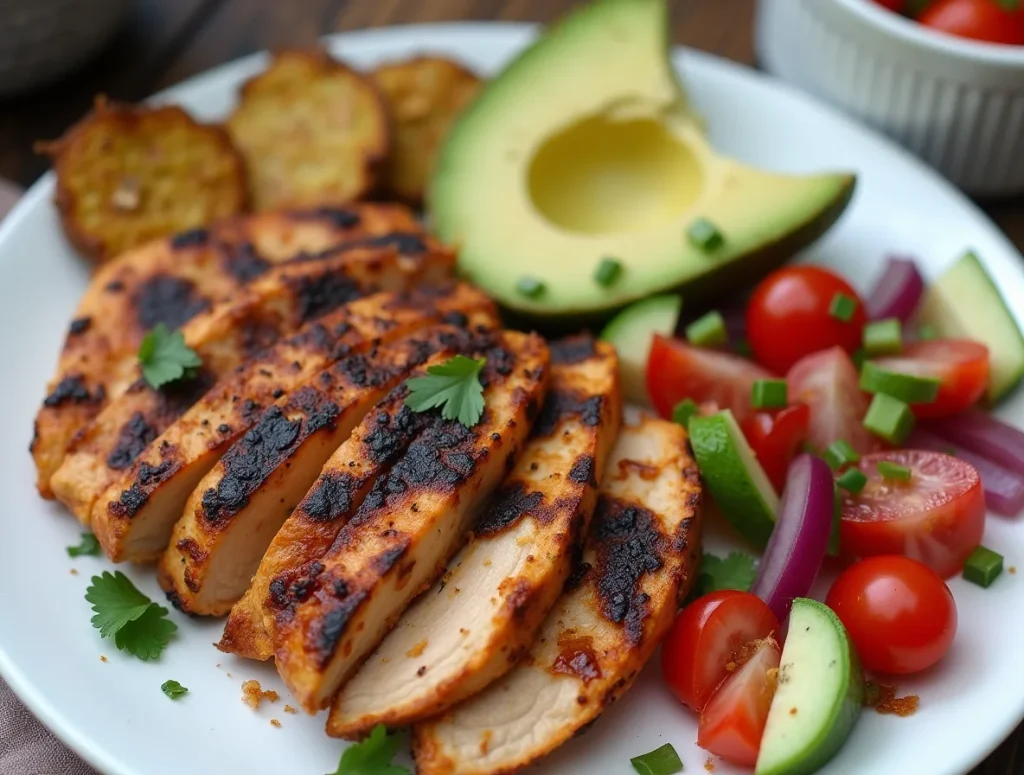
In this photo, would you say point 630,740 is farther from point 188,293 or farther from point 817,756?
point 188,293

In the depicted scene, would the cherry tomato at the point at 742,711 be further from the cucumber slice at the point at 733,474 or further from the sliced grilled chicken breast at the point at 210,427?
the sliced grilled chicken breast at the point at 210,427

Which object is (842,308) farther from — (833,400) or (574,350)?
(574,350)

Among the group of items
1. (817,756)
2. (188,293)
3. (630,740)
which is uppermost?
(188,293)

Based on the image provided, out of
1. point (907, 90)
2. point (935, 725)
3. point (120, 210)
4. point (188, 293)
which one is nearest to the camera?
point (935, 725)

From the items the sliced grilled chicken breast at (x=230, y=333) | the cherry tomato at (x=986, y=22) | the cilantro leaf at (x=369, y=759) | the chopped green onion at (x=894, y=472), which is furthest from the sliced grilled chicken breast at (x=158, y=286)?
the cherry tomato at (x=986, y=22)

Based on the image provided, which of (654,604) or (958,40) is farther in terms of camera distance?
(958,40)

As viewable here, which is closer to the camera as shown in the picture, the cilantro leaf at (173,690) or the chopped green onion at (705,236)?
the cilantro leaf at (173,690)

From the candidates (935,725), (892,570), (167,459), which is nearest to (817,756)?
(935,725)
